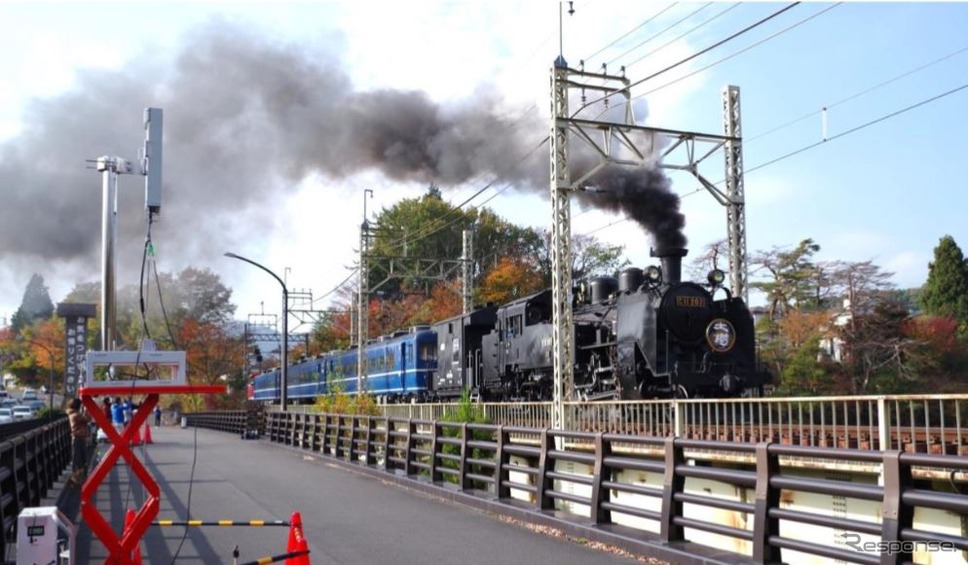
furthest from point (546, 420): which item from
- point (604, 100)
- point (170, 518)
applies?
point (170, 518)

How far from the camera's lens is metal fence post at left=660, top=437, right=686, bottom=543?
8.55 metres

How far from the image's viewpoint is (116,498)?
1429cm

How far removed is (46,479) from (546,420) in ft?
29.6

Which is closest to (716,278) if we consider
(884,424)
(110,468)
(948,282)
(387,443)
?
(387,443)

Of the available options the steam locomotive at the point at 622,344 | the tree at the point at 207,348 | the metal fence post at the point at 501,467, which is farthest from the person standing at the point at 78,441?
the tree at the point at 207,348

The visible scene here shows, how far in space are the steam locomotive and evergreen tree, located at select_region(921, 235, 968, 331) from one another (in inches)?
815

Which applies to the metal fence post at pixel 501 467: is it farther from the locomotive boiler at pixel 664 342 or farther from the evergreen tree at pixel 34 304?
the evergreen tree at pixel 34 304

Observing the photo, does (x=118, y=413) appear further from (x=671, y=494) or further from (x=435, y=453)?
(x=671, y=494)

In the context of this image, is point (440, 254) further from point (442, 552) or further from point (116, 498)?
point (442, 552)

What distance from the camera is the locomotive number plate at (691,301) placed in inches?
727

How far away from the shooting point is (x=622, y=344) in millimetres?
19234

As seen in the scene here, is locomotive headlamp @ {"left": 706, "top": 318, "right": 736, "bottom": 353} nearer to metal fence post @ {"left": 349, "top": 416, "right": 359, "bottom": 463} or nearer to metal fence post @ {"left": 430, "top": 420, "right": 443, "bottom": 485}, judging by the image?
metal fence post @ {"left": 430, "top": 420, "right": 443, "bottom": 485}

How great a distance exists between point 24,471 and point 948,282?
3661 cm

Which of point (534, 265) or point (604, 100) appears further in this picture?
point (534, 265)
